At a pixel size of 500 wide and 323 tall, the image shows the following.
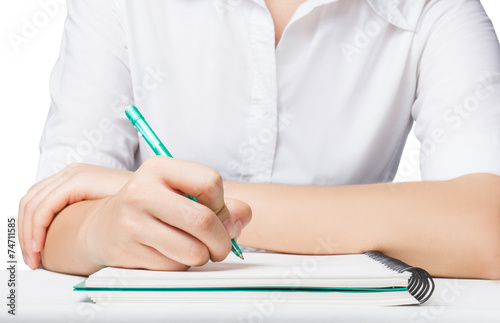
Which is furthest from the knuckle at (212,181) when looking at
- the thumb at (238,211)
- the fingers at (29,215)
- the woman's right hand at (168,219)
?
the fingers at (29,215)

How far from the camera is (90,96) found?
1.22 metres

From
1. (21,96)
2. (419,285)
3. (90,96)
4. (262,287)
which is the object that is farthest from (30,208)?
(21,96)

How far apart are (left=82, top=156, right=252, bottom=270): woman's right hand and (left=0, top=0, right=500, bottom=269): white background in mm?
1718

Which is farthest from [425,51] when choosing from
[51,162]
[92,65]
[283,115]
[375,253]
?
[51,162]

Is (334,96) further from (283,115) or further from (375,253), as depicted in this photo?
(375,253)

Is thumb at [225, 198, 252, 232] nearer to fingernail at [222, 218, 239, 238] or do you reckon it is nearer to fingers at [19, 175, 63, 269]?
fingernail at [222, 218, 239, 238]

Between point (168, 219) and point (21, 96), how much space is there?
1.89m

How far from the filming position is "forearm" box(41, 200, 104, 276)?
79 cm

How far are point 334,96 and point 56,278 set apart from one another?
816 millimetres

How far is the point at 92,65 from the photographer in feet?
4.14

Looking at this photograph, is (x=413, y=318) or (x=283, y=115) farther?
(x=283, y=115)

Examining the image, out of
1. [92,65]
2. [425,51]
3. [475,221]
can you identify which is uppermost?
[92,65]

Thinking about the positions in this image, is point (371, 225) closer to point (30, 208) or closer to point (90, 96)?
point (30, 208)

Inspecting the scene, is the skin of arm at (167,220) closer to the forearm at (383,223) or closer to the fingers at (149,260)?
the fingers at (149,260)
